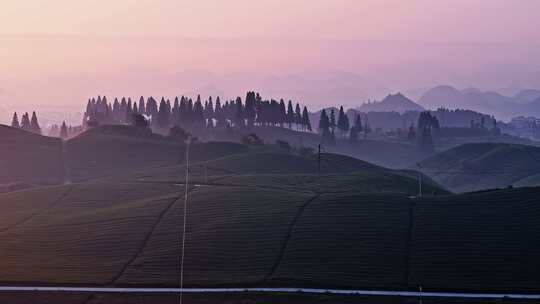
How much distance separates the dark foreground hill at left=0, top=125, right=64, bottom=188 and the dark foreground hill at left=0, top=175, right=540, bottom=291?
1625 inches

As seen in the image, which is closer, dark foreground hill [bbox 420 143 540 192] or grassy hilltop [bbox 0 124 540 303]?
grassy hilltop [bbox 0 124 540 303]

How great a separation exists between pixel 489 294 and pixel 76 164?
3587 inches

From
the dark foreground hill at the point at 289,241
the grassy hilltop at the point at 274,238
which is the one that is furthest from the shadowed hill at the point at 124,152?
the dark foreground hill at the point at 289,241

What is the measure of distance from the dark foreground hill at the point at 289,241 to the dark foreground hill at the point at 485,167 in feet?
235

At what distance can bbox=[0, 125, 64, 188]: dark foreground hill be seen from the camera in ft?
387

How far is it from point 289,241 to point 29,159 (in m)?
77.4

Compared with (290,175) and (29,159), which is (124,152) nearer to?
(29,159)

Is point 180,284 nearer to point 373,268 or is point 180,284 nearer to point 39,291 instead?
point 39,291

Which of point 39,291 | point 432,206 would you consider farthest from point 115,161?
point 39,291

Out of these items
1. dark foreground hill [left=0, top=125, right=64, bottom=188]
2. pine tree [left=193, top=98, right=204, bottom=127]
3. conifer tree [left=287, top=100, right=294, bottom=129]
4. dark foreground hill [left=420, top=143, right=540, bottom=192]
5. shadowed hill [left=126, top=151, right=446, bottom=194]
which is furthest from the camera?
conifer tree [left=287, top=100, right=294, bottom=129]

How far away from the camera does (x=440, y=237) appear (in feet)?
191

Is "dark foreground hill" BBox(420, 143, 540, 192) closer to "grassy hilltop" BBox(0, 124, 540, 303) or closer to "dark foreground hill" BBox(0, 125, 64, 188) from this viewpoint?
"grassy hilltop" BBox(0, 124, 540, 303)

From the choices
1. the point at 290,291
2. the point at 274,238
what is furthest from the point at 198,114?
the point at 290,291

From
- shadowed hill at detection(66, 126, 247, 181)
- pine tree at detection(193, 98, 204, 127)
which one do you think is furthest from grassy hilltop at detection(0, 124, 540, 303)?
pine tree at detection(193, 98, 204, 127)
